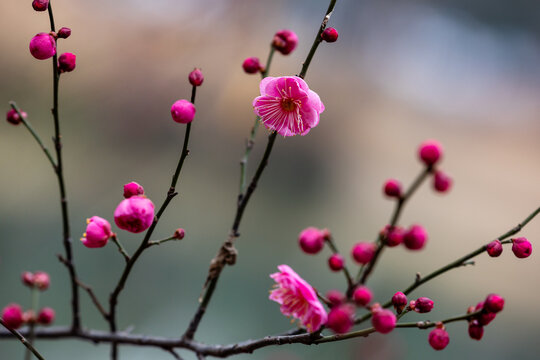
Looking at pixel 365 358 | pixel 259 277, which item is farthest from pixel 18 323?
pixel 259 277

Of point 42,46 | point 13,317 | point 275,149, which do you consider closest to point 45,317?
point 13,317

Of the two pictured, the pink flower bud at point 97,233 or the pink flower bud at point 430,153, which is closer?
the pink flower bud at point 430,153

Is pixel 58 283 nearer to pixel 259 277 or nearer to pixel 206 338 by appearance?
pixel 206 338

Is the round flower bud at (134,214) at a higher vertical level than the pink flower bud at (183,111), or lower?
lower

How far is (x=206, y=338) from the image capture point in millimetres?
1210

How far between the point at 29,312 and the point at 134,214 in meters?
0.19

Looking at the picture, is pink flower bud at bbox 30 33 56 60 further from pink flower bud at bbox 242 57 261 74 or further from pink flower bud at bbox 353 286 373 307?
pink flower bud at bbox 353 286 373 307

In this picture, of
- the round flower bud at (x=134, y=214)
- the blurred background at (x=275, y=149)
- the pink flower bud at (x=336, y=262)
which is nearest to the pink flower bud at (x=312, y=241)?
the pink flower bud at (x=336, y=262)

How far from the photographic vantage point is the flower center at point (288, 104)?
49 cm

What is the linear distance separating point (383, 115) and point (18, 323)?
1068mm

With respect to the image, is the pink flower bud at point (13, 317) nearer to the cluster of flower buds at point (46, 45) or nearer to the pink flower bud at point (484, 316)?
the cluster of flower buds at point (46, 45)

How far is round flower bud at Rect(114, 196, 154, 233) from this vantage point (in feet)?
1.31

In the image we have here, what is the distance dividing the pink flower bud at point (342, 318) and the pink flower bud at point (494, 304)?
136mm

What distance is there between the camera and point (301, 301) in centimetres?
43
